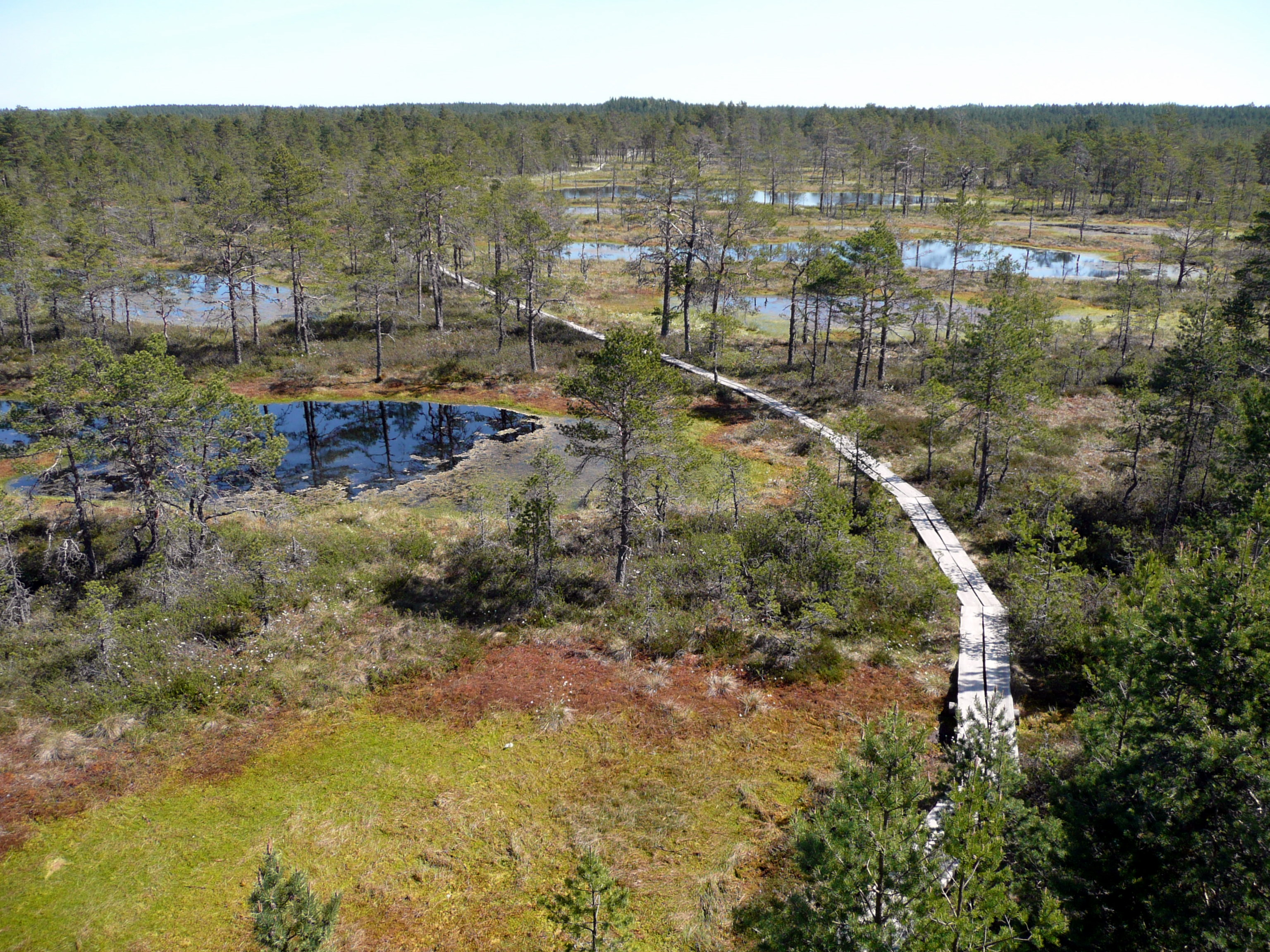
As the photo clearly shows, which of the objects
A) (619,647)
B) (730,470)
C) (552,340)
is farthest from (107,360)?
(552,340)

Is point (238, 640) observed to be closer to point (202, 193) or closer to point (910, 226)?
point (202, 193)

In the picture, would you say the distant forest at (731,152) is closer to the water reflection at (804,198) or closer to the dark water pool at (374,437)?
the water reflection at (804,198)

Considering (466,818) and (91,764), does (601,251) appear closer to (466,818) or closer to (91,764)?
(91,764)

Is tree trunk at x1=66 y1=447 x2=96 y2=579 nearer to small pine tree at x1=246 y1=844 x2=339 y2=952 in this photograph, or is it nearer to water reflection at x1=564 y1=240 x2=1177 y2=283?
small pine tree at x1=246 y1=844 x2=339 y2=952

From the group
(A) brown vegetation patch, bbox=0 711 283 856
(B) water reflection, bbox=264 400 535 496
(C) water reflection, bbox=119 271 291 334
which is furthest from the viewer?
(C) water reflection, bbox=119 271 291 334

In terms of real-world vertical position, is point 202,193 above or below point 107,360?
above

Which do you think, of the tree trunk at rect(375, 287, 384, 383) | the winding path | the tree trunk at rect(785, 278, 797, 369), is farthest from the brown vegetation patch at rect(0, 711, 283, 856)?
the tree trunk at rect(785, 278, 797, 369)
